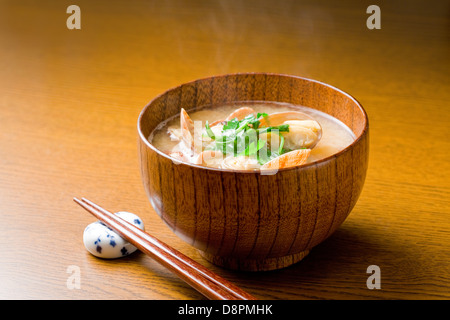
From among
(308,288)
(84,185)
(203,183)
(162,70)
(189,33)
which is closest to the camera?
(203,183)

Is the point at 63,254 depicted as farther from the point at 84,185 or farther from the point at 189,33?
the point at 189,33

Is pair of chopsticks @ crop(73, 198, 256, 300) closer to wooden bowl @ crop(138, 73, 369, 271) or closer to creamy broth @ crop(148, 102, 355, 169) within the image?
wooden bowl @ crop(138, 73, 369, 271)

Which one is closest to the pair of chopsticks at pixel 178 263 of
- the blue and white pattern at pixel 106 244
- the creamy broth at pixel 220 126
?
the blue and white pattern at pixel 106 244

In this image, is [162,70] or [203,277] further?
→ [162,70]

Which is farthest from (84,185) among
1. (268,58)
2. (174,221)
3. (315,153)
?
(268,58)

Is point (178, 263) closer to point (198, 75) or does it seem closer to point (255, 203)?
point (255, 203)
